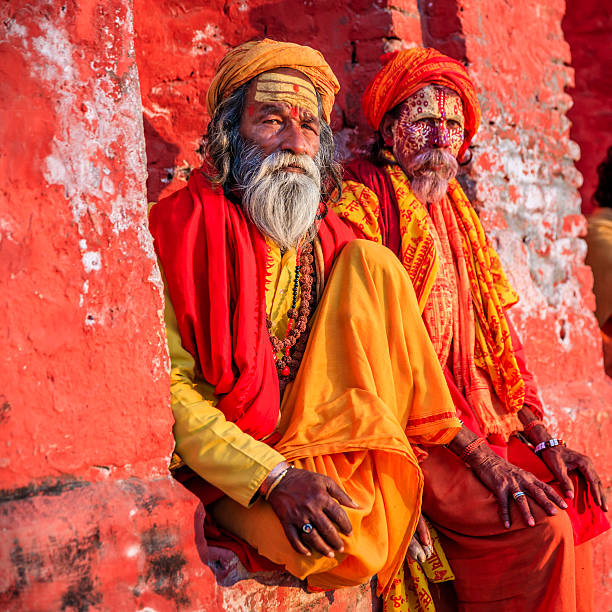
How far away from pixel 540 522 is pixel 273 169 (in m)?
1.42

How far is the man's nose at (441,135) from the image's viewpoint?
326 centimetres

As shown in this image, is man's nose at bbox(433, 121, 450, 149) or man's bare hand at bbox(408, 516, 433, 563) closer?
man's bare hand at bbox(408, 516, 433, 563)

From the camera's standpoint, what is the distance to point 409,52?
3.31 m

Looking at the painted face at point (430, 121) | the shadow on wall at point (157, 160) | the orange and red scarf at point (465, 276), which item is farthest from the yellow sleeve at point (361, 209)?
the shadow on wall at point (157, 160)

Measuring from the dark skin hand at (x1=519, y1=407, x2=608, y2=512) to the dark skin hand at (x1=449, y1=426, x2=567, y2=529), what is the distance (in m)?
0.34

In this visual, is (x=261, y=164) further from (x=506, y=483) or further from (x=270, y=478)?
(x=506, y=483)

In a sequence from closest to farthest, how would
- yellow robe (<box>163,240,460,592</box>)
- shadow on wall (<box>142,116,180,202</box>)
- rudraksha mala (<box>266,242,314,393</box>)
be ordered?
yellow robe (<box>163,240,460,592</box>)
rudraksha mala (<box>266,242,314,393</box>)
shadow on wall (<box>142,116,180,202</box>)

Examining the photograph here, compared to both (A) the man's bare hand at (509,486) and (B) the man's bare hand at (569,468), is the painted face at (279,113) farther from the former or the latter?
(B) the man's bare hand at (569,468)

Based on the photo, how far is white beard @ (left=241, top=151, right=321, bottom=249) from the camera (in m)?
2.50

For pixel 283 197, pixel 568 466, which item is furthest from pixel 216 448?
pixel 568 466

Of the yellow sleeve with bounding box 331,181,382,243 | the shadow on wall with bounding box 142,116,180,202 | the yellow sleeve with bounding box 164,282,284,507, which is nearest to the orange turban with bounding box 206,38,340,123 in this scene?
the yellow sleeve with bounding box 331,181,382,243

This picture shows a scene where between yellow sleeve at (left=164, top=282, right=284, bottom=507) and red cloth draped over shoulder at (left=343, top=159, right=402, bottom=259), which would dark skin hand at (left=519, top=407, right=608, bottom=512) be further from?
yellow sleeve at (left=164, top=282, right=284, bottom=507)

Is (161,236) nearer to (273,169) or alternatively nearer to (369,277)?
(273,169)

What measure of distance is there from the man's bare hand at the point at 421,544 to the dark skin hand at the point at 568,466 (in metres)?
0.64
